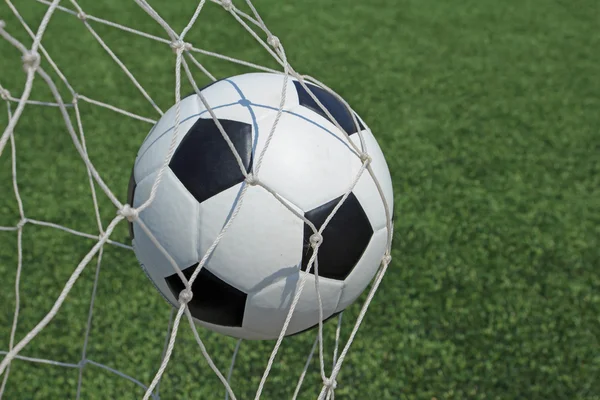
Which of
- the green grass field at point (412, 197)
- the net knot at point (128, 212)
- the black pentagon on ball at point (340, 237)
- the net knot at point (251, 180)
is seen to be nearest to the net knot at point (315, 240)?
the black pentagon on ball at point (340, 237)

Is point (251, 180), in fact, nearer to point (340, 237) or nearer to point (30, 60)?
point (340, 237)

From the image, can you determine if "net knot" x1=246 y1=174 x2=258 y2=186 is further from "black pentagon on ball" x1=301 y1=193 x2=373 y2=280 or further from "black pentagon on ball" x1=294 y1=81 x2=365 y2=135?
"black pentagon on ball" x1=294 y1=81 x2=365 y2=135

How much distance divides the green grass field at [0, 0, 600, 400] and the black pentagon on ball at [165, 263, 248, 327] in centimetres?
116

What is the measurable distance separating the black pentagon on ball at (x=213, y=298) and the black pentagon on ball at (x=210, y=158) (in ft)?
0.69

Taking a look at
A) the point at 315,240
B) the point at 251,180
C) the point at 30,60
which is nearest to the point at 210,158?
the point at 251,180

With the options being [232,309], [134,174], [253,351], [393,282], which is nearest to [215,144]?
[134,174]

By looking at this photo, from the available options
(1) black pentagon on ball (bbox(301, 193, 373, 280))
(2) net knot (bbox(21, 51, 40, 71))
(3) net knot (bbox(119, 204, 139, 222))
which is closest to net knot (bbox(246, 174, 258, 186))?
(1) black pentagon on ball (bbox(301, 193, 373, 280))

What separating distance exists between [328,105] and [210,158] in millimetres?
395

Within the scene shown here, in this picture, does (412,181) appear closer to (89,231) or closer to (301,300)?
(89,231)

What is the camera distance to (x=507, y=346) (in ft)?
9.65

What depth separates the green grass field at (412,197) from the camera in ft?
9.37

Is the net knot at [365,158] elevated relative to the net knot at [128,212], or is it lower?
lower

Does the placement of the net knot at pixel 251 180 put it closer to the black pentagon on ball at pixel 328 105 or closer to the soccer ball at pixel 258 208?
the soccer ball at pixel 258 208

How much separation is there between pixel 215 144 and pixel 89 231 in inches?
82.8
